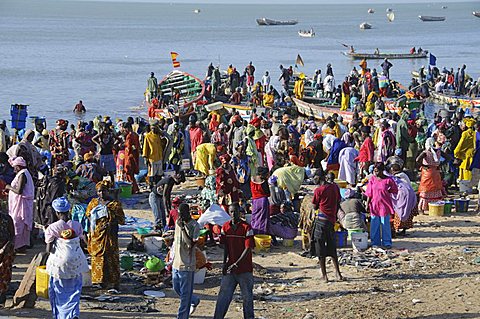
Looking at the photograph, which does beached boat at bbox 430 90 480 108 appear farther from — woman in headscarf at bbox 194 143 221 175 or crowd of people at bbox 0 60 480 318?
woman in headscarf at bbox 194 143 221 175

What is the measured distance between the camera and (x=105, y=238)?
10.8 meters

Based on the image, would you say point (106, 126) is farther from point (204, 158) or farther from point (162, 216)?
point (162, 216)

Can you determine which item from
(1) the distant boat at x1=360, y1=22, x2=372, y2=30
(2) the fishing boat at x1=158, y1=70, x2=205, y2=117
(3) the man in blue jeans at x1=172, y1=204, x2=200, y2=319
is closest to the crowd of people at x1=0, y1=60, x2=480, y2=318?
(3) the man in blue jeans at x1=172, y1=204, x2=200, y2=319

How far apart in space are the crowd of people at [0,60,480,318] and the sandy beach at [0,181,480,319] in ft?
1.04

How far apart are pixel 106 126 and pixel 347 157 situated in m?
5.02

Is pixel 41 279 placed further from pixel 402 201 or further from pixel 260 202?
pixel 402 201

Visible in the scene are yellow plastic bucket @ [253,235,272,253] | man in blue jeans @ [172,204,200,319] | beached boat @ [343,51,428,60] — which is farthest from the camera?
beached boat @ [343,51,428,60]

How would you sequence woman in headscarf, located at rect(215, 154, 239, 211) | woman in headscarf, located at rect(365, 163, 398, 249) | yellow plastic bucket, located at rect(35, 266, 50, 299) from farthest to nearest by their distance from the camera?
1. woman in headscarf, located at rect(215, 154, 239, 211)
2. woman in headscarf, located at rect(365, 163, 398, 249)
3. yellow plastic bucket, located at rect(35, 266, 50, 299)

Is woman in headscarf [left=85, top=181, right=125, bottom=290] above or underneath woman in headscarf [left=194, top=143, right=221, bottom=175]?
underneath

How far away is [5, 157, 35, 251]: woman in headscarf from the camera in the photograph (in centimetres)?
1197

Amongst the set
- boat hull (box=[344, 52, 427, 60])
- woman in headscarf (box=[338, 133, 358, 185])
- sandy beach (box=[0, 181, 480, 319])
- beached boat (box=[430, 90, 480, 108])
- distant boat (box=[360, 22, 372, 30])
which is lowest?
sandy beach (box=[0, 181, 480, 319])

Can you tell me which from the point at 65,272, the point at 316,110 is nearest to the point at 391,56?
the point at 316,110

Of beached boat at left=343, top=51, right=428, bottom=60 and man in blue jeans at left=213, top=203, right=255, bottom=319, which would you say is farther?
beached boat at left=343, top=51, right=428, bottom=60

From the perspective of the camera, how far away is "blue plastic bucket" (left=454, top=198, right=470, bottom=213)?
15.5 m
